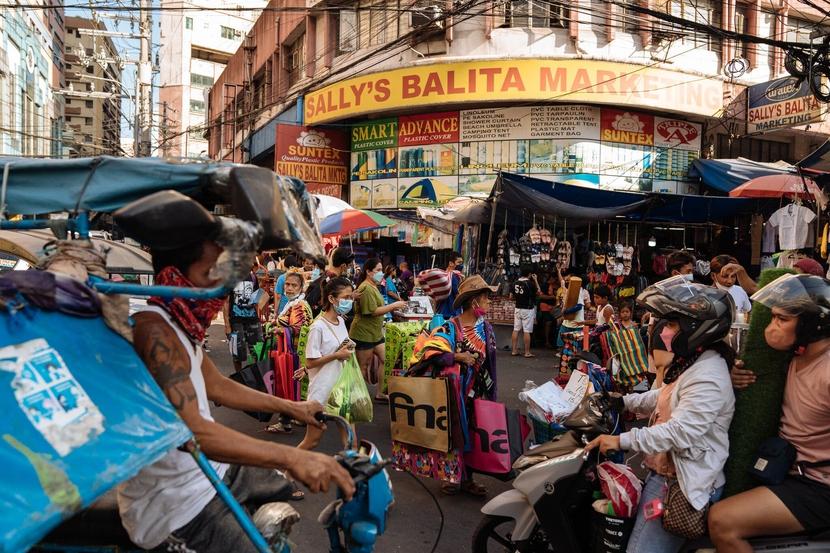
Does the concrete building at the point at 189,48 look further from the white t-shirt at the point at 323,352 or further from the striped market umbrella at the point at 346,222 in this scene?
the white t-shirt at the point at 323,352

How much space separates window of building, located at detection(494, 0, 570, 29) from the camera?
16.0 meters

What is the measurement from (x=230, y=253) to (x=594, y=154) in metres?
15.4

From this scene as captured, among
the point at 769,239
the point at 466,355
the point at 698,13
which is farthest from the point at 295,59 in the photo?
the point at 466,355

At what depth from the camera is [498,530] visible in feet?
13.8

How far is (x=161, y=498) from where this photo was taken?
2.18 meters

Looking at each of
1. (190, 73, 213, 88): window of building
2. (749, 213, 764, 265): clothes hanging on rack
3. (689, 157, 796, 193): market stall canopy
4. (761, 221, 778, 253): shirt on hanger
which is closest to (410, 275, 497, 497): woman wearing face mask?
(761, 221, 778, 253): shirt on hanger

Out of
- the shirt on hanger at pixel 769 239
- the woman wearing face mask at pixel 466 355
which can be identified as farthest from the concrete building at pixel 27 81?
the woman wearing face mask at pixel 466 355

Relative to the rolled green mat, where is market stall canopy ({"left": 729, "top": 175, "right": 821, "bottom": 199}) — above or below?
above

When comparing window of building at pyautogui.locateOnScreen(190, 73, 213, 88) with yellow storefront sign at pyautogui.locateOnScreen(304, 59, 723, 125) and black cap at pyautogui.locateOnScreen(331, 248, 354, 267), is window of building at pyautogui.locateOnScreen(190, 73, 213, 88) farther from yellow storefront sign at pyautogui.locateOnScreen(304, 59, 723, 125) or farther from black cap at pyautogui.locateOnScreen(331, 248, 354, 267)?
black cap at pyautogui.locateOnScreen(331, 248, 354, 267)

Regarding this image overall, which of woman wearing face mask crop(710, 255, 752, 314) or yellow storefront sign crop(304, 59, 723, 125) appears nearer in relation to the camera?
woman wearing face mask crop(710, 255, 752, 314)

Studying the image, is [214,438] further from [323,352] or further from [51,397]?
[323,352]

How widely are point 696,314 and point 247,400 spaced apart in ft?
6.67

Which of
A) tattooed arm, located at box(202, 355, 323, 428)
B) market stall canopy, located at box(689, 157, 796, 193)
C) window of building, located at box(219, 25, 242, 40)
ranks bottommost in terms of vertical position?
tattooed arm, located at box(202, 355, 323, 428)

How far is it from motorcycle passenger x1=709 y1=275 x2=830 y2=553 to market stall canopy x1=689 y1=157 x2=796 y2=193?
11317 millimetres
